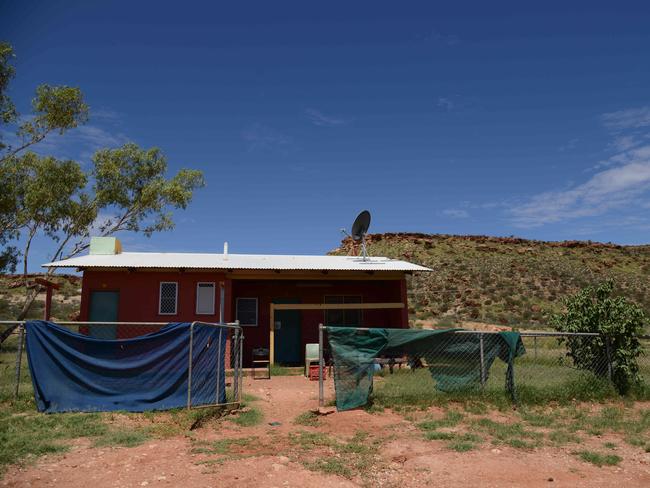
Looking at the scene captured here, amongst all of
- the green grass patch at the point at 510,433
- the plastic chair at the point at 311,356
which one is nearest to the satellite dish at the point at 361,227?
the plastic chair at the point at 311,356

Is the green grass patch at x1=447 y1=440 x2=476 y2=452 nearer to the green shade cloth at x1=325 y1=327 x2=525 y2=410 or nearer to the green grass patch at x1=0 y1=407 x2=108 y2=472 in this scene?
the green shade cloth at x1=325 y1=327 x2=525 y2=410

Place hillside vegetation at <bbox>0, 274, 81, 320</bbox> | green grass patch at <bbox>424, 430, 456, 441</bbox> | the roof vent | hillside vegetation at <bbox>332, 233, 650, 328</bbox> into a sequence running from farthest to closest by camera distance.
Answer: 1. hillside vegetation at <bbox>332, 233, 650, 328</bbox>
2. hillside vegetation at <bbox>0, 274, 81, 320</bbox>
3. the roof vent
4. green grass patch at <bbox>424, 430, 456, 441</bbox>

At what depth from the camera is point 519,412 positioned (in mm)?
10047

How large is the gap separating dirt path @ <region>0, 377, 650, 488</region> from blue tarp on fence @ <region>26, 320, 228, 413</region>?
5.49 feet

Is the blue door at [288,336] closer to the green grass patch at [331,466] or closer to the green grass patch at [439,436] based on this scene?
the green grass patch at [439,436]

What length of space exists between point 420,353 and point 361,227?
10874 mm

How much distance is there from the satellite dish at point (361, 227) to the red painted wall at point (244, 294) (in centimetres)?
177

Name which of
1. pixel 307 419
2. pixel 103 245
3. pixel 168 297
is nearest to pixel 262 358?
pixel 168 297

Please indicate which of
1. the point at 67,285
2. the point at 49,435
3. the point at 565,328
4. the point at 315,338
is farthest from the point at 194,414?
the point at 67,285

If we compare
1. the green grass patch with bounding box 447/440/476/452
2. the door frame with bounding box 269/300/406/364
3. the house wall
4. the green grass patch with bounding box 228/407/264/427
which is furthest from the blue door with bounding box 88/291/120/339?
the green grass patch with bounding box 447/440/476/452

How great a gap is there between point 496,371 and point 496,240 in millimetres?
42993

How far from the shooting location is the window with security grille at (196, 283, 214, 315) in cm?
1816

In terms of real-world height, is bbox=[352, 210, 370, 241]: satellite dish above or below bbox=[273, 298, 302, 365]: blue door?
above

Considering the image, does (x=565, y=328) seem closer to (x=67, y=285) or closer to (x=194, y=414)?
(x=194, y=414)
